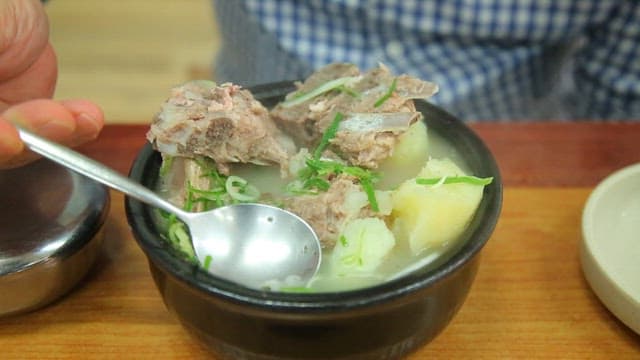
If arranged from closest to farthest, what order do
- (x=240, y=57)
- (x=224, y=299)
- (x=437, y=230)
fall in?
1. (x=224, y=299)
2. (x=437, y=230)
3. (x=240, y=57)

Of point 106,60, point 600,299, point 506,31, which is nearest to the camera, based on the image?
point 600,299

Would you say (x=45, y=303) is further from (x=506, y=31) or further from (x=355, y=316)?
(x=506, y=31)

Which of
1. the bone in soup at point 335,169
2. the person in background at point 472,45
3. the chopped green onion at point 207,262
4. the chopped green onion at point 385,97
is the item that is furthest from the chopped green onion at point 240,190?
the person in background at point 472,45

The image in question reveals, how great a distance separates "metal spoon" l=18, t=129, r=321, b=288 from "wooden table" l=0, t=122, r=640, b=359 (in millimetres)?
178

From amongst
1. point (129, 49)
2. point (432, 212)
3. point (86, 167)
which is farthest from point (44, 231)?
point (129, 49)

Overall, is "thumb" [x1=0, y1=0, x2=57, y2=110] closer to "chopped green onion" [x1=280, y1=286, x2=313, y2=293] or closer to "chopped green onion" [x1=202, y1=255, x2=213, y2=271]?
"chopped green onion" [x1=202, y1=255, x2=213, y2=271]

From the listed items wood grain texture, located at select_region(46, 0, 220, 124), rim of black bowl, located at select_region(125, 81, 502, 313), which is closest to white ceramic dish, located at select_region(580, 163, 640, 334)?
rim of black bowl, located at select_region(125, 81, 502, 313)

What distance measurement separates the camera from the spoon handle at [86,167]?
97 cm

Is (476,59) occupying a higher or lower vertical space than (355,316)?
lower

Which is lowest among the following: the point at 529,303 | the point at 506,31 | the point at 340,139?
the point at 529,303

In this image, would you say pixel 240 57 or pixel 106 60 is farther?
pixel 106 60

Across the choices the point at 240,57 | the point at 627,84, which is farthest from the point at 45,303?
the point at 627,84

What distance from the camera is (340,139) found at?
1.04m

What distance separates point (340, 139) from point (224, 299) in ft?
0.95
